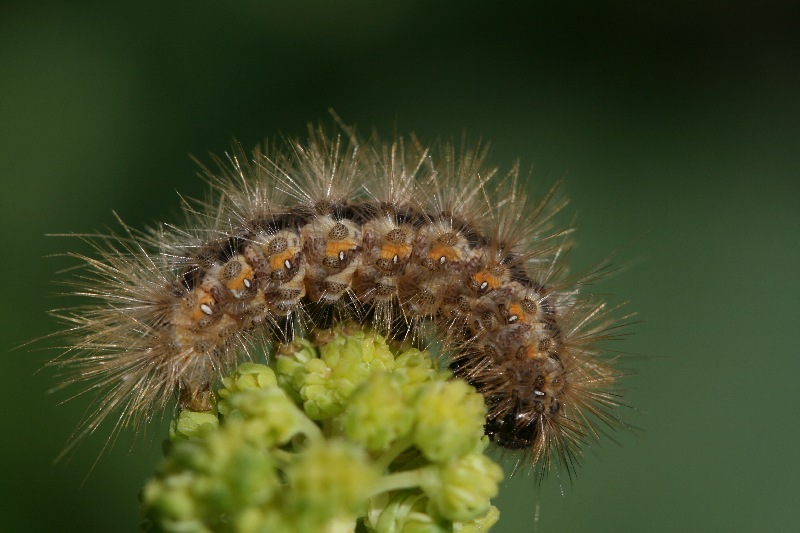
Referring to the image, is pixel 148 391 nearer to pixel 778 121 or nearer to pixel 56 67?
pixel 56 67

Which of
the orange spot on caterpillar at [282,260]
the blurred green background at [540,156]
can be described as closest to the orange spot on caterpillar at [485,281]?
the orange spot on caterpillar at [282,260]

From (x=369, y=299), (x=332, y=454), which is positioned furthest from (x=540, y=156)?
(x=332, y=454)

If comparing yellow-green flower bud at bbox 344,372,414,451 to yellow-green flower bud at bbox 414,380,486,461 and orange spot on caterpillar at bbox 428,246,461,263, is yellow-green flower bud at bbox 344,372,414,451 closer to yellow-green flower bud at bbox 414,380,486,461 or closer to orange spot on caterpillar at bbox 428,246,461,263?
yellow-green flower bud at bbox 414,380,486,461

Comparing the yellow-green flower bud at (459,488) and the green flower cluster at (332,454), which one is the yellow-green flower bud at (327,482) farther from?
the yellow-green flower bud at (459,488)

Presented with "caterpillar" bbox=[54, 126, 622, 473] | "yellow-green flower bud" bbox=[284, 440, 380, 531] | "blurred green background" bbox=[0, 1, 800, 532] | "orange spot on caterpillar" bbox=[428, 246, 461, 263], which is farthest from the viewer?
"blurred green background" bbox=[0, 1, 800, 532]

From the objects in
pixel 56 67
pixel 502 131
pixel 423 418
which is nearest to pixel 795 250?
pixel 502 131

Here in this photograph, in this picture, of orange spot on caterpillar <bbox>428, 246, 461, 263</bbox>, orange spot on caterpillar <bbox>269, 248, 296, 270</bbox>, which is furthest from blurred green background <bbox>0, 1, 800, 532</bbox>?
orange spot on caterpillar <bbox>269, 248, 296, 270</bbox>

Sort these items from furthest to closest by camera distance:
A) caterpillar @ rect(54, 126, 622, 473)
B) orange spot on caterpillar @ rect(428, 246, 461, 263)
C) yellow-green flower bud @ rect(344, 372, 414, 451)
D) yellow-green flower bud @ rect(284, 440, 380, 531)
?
orange spot on caterpillar @ rect(428, 246, 461, 263)
caterpillar @ rect(54, 126, 622, 473)
yellow-green flower bud @ rect(344, 372, 414, 451)
yellow-green flower bud @ rect(284, 440, 380, 531)
